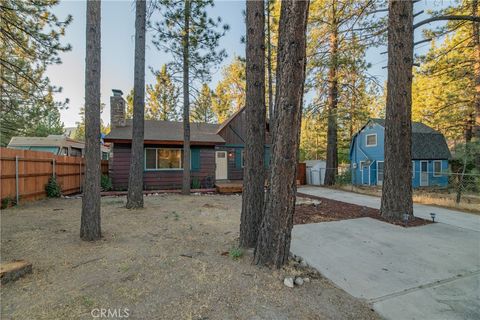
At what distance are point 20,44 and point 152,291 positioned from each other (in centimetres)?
718

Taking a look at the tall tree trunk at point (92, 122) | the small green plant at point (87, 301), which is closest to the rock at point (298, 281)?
the small green plant at point (87, 301)

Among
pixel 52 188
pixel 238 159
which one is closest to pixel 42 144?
pixel 52 188

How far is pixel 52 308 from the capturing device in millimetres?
1978

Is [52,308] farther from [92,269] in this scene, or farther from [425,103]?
[425,103]

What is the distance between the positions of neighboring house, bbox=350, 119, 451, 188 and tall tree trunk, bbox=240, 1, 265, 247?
12238mm

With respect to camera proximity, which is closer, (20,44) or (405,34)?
(405,34)

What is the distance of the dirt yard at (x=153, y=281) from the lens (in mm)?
2004

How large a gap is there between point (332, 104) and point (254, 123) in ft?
29.5

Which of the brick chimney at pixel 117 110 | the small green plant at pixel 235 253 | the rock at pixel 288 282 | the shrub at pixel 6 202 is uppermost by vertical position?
the brick chimney at pixel 117 110

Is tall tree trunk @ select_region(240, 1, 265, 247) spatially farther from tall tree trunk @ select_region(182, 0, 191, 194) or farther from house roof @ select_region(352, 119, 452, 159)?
house roof @ select_region(352, 119, 452, 159)

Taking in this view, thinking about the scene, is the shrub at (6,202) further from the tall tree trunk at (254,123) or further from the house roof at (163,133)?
A: the tall tree trunk at (254,123)

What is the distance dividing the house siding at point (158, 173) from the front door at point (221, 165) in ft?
6.03

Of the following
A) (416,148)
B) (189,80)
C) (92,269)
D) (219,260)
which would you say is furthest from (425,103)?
(92,269)

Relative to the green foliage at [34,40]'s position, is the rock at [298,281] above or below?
below
